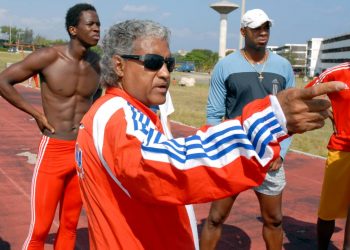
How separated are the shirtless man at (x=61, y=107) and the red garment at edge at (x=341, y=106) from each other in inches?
76.1

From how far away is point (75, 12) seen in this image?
3.68 m

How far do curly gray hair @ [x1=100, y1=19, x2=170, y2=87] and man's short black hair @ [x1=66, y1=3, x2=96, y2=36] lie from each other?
1.88 metres

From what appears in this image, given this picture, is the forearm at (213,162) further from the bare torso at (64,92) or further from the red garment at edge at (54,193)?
the bare torso at (64,92)

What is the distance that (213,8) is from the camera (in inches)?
1158

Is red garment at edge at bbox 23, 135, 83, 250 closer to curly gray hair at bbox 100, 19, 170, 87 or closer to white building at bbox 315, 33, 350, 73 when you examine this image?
curly gray hair at bbox 100, 19, 170, 87

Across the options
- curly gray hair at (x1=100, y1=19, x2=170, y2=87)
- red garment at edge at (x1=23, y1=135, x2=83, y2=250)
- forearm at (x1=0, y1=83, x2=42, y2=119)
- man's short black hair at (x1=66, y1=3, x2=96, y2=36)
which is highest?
man's short black hair at (x1=66, y1=3, x2=96, y2=36)

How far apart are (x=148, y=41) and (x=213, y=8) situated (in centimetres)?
2862

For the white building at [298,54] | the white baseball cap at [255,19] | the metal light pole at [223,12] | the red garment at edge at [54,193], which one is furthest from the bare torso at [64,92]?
the white building at [298,54]

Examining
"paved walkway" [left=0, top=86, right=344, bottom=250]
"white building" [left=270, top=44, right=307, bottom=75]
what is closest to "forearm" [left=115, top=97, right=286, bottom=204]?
"paved walkway" [left=0, top=86, right=344, bottom=250]

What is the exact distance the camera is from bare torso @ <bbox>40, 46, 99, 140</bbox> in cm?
360

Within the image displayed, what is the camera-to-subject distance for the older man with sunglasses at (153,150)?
1.34 m

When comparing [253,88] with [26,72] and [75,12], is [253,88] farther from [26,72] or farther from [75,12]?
[26,72]

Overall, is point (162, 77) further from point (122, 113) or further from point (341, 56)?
point (341, 56)

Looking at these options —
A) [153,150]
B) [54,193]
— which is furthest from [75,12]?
[153,150]
